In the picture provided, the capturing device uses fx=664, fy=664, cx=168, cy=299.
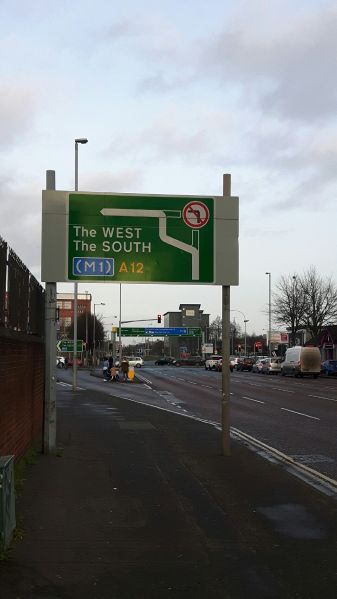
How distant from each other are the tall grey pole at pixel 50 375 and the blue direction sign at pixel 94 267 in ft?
1.64

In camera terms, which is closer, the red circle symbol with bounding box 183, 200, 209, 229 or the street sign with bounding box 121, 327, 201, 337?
the red circle symbol with bounding box 183, 200, 209, 229

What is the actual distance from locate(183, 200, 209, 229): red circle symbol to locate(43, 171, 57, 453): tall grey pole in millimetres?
2589

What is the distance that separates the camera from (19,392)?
32.5 ft

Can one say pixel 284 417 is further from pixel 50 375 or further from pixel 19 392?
pixel 19 392

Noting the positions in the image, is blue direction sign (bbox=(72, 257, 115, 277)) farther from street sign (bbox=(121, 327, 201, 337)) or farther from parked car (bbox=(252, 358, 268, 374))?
street sign (bbox=(121, 327, 201, 337))

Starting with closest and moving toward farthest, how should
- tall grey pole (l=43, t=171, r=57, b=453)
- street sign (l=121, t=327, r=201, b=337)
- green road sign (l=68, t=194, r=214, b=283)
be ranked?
tall grey pole (l=43, t=171, r=57, b=453)
green road sign (l=68, t=194, r=214, b=283)
street sign (l=121, t=327, r=201, b=337)

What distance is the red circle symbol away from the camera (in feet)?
38.2

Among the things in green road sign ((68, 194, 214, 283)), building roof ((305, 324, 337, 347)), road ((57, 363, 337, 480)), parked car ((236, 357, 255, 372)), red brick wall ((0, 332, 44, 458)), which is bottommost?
parked car ((236, 357, 255, 372))

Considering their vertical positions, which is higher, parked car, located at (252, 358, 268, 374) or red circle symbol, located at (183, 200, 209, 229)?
red circle symbol, located at (183, 200, 209, 229)

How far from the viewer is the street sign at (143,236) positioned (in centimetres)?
1140

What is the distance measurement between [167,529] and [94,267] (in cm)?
571

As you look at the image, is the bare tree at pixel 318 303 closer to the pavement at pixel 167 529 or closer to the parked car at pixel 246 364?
the parked car at pixel 246 364

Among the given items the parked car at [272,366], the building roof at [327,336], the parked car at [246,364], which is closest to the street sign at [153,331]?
the parked car at [246,364]

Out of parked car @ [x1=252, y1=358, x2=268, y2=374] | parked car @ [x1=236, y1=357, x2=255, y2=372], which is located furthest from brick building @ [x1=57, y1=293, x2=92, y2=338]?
parked car @ [x1=252, y1=358, x2=268, y2=374]
